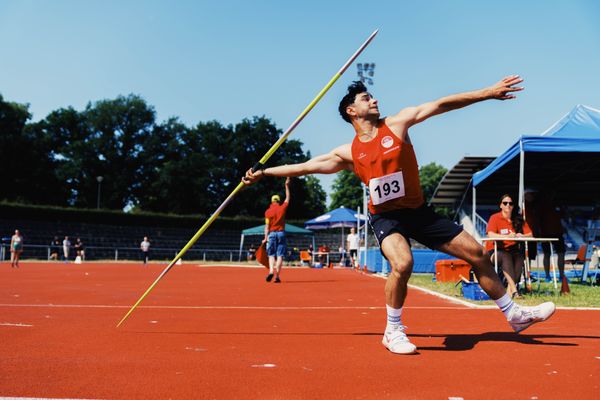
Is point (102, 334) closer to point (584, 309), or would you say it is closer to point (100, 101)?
point (584, 309)

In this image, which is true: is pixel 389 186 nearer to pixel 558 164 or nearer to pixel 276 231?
pixel 276 231

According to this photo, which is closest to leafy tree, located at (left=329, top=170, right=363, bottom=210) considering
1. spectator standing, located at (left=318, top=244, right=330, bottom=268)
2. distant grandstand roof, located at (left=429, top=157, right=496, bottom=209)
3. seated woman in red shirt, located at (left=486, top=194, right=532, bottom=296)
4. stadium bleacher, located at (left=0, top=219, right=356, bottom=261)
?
stadium bleacher, located at (left=0, top=219, right=356, bottom=261)

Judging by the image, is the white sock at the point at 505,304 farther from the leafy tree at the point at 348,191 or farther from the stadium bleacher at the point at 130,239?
the leafy tree at the point at 348,191

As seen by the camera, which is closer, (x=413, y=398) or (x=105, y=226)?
(x=413, y=398)

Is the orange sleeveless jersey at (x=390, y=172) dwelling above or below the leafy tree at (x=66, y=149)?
below

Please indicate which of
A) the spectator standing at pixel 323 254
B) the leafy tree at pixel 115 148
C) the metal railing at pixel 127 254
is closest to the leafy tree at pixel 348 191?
the leafy tree at pixel 115 148

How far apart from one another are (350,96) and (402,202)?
98cm

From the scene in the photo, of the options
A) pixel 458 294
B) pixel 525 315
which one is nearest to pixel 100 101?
pixel 458 294

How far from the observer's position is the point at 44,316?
6.03 m

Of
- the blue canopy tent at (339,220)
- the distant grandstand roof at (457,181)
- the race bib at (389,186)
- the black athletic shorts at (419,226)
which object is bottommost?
the black athletic shorts at (419,226)

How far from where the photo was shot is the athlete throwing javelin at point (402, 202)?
424 cm

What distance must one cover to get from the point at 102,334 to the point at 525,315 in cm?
340

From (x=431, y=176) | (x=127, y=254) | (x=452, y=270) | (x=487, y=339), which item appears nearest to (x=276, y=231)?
(x=452, y=270)

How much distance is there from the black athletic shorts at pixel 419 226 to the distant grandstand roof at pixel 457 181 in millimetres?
22243
